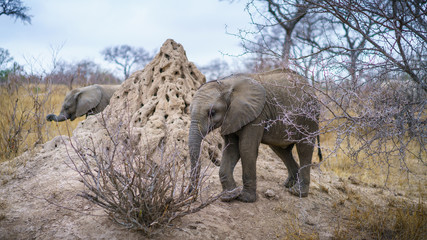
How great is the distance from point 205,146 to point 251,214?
5.50ft

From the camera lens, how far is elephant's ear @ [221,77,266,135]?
4000mm

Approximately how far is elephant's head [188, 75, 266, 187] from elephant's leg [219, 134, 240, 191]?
1.08 ft

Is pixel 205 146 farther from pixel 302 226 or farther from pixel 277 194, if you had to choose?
pixel 302 226

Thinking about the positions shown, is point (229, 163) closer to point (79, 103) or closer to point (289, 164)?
point (289, 164)

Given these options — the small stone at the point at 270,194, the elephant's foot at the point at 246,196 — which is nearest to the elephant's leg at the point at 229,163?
the elephant's foot at the point at 246,196

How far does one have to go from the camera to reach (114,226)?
3.00 meters

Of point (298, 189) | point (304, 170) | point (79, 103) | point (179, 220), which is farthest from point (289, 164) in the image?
point (79, 103)

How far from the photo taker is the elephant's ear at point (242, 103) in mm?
4000

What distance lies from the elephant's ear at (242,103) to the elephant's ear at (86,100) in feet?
18.8

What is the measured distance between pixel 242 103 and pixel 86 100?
6.11m

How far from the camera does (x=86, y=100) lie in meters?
8.78

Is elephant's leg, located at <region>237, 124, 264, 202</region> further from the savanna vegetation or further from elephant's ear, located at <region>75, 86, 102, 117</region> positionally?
elephant's ear, located at <region>75, 86, 102, 117</region>

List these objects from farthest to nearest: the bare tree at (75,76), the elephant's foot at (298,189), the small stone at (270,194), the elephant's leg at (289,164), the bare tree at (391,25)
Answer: the bare tree at (75,76)
the elephant's leg at (289,164)
the elephant's foot at (298,189)
the small stone at (270,194)
the bare tree at (391,25)

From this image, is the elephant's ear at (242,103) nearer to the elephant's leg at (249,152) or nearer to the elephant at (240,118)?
the elephant at (240,118)
